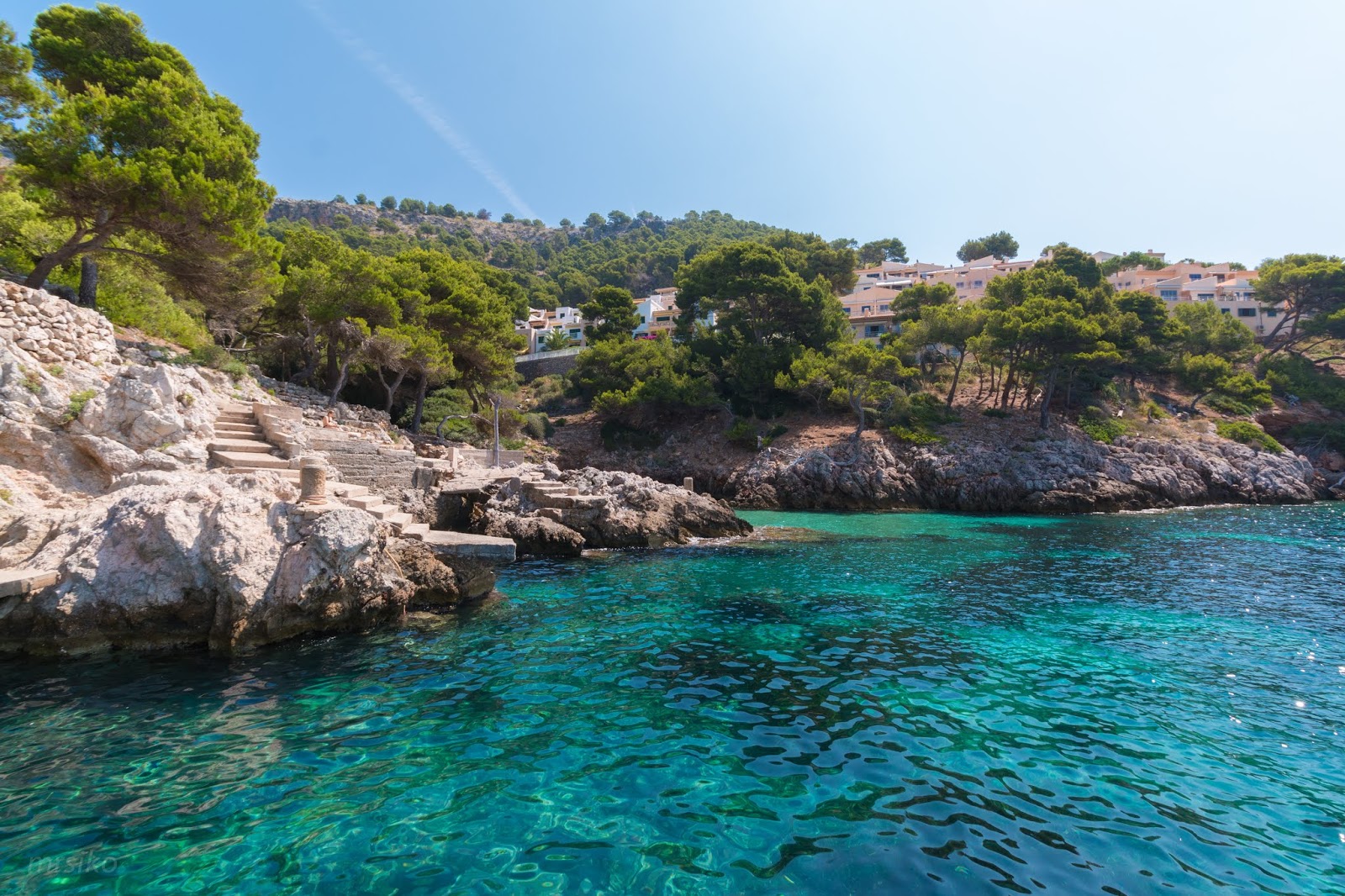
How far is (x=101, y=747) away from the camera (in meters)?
5.69

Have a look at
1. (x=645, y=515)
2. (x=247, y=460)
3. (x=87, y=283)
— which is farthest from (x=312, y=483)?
(x=87, y=283)

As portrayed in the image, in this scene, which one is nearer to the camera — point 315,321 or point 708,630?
point 708,630

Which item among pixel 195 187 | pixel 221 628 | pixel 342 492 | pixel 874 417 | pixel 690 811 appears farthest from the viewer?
pixel 874 417

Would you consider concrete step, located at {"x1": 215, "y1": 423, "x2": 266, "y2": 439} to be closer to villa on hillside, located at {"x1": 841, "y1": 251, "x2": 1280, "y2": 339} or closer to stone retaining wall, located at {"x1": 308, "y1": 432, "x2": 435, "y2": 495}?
stone retaining wall, located at {"x1": 308, "y1": 432, "x2": 435, "y2": 495}

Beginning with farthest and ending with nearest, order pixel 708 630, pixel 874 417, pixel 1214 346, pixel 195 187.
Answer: pixel 1214 346 → pixel 874 417 → pixel 195 187 → pixel 708 630

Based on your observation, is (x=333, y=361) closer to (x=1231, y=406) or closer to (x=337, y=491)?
(x=337, y=491)

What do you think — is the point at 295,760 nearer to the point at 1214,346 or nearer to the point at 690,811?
the point at 690,811

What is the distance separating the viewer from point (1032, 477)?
30969 millimetres

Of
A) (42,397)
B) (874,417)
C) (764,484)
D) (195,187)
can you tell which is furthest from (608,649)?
→ (874,417)

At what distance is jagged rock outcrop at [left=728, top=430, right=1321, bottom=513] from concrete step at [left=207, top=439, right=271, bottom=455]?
23419 mm

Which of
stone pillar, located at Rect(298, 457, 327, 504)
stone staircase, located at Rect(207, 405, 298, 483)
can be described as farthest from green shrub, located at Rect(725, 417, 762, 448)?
stone pillar, located at Rect(298, 457, 327, 504)

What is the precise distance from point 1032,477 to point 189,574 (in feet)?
111

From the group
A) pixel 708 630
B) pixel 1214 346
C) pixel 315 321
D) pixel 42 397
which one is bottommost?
pixel 708 630

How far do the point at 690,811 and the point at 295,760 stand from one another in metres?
3.64
